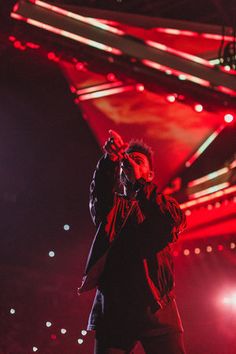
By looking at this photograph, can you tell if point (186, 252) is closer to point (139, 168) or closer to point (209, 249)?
point (209, 249)

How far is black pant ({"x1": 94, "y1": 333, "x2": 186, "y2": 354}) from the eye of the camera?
7.00ft

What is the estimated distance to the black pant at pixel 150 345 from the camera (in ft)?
7.00

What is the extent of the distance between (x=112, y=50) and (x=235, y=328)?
94.6 inches

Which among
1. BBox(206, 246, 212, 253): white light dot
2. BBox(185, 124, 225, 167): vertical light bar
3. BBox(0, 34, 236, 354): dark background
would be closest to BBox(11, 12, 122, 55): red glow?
BBox(0, 34, 236, 354): dark background

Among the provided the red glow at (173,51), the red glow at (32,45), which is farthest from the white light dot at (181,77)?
the red glow at (32,45)

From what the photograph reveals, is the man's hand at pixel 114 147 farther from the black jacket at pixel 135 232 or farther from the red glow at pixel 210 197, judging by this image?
the red glow at pixel 210 197

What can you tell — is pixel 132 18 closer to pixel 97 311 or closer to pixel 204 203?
pixel 204 203

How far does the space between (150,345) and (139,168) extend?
766 mm

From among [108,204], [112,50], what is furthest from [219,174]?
[108,204]

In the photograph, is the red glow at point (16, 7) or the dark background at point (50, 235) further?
the dark background at point (50, 235)

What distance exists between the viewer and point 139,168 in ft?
7.78

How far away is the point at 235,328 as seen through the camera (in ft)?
13.7

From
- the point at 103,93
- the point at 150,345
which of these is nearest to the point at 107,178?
the point at 150,345

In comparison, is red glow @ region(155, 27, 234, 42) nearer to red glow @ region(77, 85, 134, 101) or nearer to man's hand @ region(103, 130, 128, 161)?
red glow @ region(77, 85, 134, 101)
